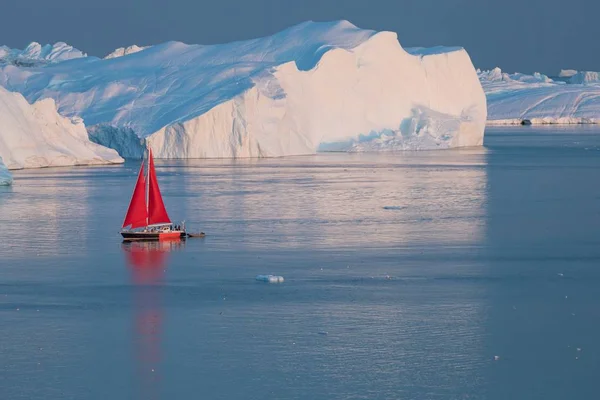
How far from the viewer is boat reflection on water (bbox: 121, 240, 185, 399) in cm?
838

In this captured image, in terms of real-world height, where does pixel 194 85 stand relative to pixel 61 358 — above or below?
above

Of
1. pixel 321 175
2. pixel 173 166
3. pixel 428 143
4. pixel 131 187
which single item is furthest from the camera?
pixel 428 143

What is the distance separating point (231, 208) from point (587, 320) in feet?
33.0

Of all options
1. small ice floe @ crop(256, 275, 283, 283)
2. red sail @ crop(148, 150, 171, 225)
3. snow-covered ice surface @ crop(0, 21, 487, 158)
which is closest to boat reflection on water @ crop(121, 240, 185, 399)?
red sail @ crop(148, 150, 171, 225)

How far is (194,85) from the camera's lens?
3525 centimetres

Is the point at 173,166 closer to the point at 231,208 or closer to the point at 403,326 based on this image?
the point at 231,208

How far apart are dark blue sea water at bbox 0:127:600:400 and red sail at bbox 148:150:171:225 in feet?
1.86

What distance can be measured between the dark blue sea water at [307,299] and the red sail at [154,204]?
0.57 meters

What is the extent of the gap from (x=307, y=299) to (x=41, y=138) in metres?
19.8

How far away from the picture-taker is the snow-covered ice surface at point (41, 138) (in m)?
28.0

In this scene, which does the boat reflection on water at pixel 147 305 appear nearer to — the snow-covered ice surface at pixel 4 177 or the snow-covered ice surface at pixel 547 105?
the snow-covered ice surface at pixel 4 177

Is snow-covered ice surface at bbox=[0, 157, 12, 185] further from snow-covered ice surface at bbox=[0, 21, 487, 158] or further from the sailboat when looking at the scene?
snow-covered ice surface at bbox=[0, 21, 487, 158]

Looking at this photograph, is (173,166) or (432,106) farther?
(432,106)

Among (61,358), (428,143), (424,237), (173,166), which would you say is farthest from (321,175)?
(61,358)
